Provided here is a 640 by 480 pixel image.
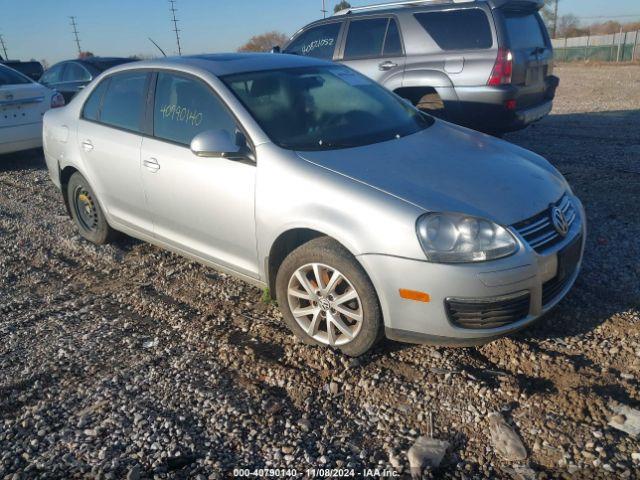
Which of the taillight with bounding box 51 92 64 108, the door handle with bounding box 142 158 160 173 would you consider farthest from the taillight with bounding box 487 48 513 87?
the taillight with bounding box 51 92 64 108

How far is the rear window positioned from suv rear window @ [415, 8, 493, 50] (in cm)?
29

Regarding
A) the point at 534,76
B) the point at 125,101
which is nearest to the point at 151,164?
the point at 125,101

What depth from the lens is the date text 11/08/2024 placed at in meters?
2.40

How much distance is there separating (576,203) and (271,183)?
194cm

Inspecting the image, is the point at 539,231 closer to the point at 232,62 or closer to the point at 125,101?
the point at 232,62

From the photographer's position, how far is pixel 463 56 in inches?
269

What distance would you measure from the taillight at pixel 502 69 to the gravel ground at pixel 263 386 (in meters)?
2.67

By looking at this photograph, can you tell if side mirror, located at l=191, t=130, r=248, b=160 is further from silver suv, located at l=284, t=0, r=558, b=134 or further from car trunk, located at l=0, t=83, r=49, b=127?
car trunk, located at l=0, t=83, r=49, b=127

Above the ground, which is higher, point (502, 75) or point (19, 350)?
point (502, 75)

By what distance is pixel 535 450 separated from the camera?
248 centimetres

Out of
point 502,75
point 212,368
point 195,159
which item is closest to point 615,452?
point 212,368

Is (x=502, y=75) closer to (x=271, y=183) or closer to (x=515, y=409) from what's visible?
(x=271, y=183)

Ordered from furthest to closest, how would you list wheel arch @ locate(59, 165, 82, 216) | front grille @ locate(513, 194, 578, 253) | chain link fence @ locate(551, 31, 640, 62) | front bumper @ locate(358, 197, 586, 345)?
1. chain link fence @ locate(551, 31, 640, 62)
2. wheel arch @ locate(59, 165, 82, 216)
3. front grille @ locate(513, 194, 578, 253)
4. front bumper @ locate(358, 197, 586, 345)

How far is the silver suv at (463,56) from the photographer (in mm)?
6625
